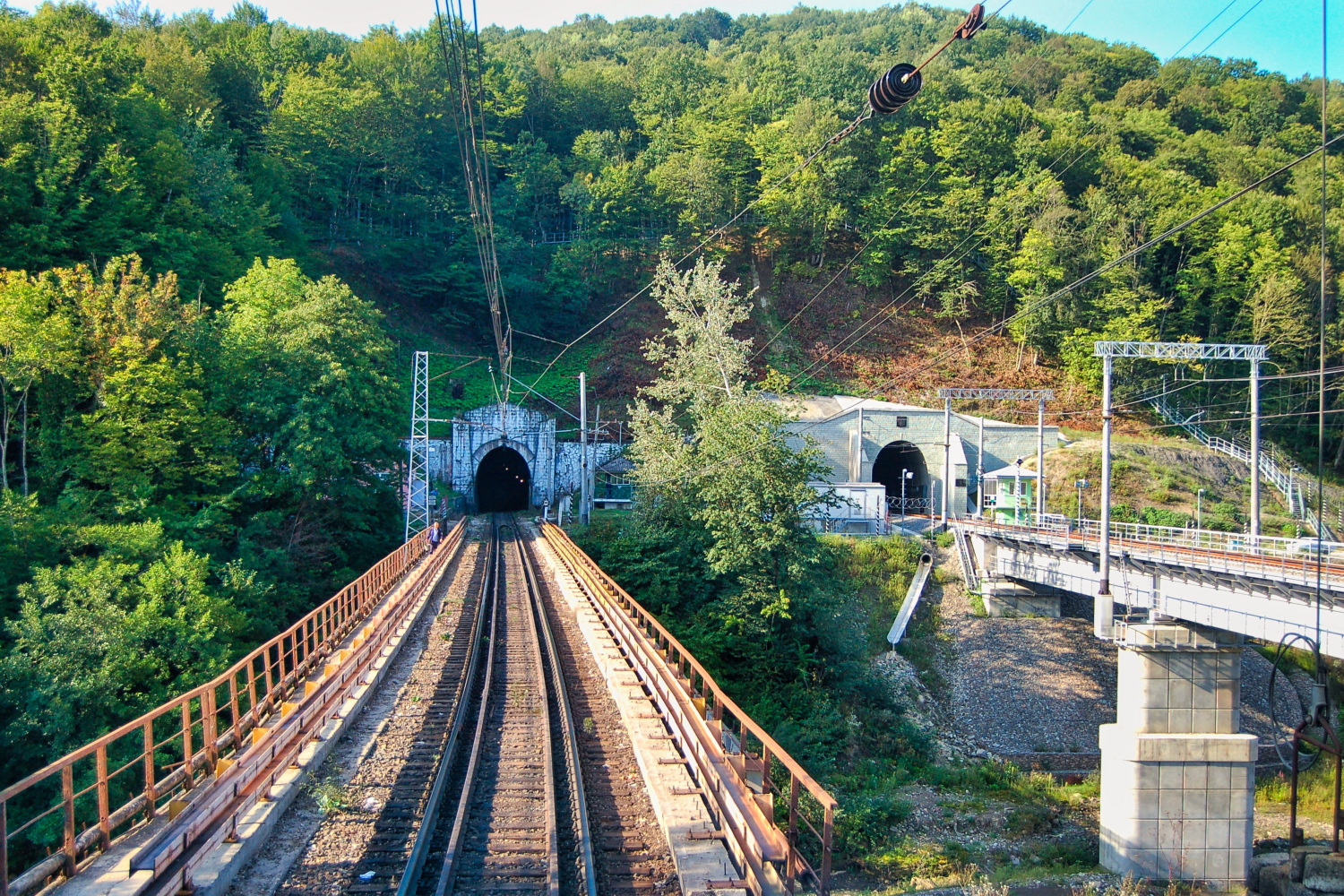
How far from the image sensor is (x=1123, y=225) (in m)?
50.9

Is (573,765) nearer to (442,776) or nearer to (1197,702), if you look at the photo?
(442,776)

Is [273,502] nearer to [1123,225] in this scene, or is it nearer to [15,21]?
[15,21]

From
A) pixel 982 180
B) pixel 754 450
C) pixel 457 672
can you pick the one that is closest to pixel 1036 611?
A: pixel 754 450

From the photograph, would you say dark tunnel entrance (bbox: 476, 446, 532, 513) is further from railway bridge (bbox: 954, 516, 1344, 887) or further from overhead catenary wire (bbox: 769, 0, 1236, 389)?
railway bridge (bbox: 954, 516, 1344, 887)

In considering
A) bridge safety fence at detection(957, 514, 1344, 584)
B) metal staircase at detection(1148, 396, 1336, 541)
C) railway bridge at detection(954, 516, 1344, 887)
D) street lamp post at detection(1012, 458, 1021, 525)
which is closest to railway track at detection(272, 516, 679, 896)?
bridge safety fence at detection(957, 514, 1344, 584)

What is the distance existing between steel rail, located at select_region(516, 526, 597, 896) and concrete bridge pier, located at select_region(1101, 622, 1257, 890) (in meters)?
12.0

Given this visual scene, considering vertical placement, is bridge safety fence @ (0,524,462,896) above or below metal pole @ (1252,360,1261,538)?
below

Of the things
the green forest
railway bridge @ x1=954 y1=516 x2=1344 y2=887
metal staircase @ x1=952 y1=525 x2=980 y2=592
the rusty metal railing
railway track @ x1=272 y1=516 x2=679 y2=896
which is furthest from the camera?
metal staircase @ x1=952 y1=525 x2=980 y2=592

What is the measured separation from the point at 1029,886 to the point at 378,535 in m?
28.8

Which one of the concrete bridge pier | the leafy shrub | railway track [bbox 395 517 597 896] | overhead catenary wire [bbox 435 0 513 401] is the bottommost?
the leafy shrub

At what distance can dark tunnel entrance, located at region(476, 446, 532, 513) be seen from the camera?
5841 centimetres

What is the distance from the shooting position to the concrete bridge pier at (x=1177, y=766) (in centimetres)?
1695

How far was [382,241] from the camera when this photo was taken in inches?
2244

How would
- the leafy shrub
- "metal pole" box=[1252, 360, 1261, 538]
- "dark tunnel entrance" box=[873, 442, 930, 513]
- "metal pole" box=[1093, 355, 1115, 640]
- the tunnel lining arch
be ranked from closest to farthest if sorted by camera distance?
the leafy shrub
"metal pole" box=[1093, 355, 1115, 640]
"metal pole" box=[1252, 360, 1261, 538]
"dark tunnel entrance" box=[873, 442, 930, 513]
the tunnel lining arch
